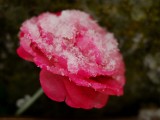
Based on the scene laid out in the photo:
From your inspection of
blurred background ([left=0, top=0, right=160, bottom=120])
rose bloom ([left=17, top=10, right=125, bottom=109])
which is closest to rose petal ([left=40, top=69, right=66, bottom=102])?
rose bloom ([left=17, top=10, right=125, bottom=109])

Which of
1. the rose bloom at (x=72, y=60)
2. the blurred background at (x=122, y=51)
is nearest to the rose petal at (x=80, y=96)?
the rose bloom at (x=72, y=60)

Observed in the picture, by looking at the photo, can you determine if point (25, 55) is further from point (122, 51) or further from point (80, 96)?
point (122, 51)

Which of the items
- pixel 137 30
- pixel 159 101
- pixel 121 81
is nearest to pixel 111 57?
pixel 121 81

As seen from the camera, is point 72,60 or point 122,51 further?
point 122,51

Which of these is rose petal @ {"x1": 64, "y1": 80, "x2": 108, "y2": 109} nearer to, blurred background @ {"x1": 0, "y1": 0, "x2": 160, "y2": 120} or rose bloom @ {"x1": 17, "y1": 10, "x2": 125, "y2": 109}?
rose bloom @ {"x1": 17, "y1": 10, "x2": 125, "y2": 109}

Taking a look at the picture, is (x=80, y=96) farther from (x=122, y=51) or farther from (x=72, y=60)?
(x=122, y=51)

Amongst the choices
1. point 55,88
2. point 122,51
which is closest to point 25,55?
point 55,88
